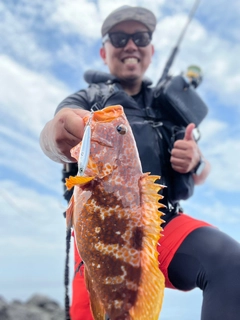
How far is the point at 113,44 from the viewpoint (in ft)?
15.9

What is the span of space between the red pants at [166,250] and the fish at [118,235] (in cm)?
111

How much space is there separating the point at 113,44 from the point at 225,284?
342 cm

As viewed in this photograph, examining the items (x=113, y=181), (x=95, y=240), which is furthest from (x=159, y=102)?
(x=95, y=240)

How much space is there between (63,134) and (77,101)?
1.15 meters

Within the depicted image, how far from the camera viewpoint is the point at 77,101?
4.04 meters

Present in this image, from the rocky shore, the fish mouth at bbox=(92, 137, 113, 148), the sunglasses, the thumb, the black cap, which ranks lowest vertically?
the rocky shore

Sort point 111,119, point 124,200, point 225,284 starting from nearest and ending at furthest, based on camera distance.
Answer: point 124,200
point 111,119
point 225,284

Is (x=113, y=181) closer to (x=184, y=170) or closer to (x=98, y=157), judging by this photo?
(x=98, y=157)

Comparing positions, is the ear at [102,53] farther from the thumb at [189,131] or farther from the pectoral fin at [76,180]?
the pectoral fin at [76,180]

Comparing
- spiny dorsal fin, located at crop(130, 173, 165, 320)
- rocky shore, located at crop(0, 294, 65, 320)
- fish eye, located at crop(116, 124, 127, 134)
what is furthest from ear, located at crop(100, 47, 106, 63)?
rocky shore, located at crop(0, 294, 65, 320)

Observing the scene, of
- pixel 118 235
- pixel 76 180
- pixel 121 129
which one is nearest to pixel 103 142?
pixel 121 129

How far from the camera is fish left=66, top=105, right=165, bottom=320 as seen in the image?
2.26 metres

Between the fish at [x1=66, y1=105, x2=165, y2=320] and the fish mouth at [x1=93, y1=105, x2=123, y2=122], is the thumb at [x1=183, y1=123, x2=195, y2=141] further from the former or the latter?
the fish at [x1=66, y1=105, x2=165, y2=320]

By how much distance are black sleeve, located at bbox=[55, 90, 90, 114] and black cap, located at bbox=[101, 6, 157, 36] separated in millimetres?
1234
